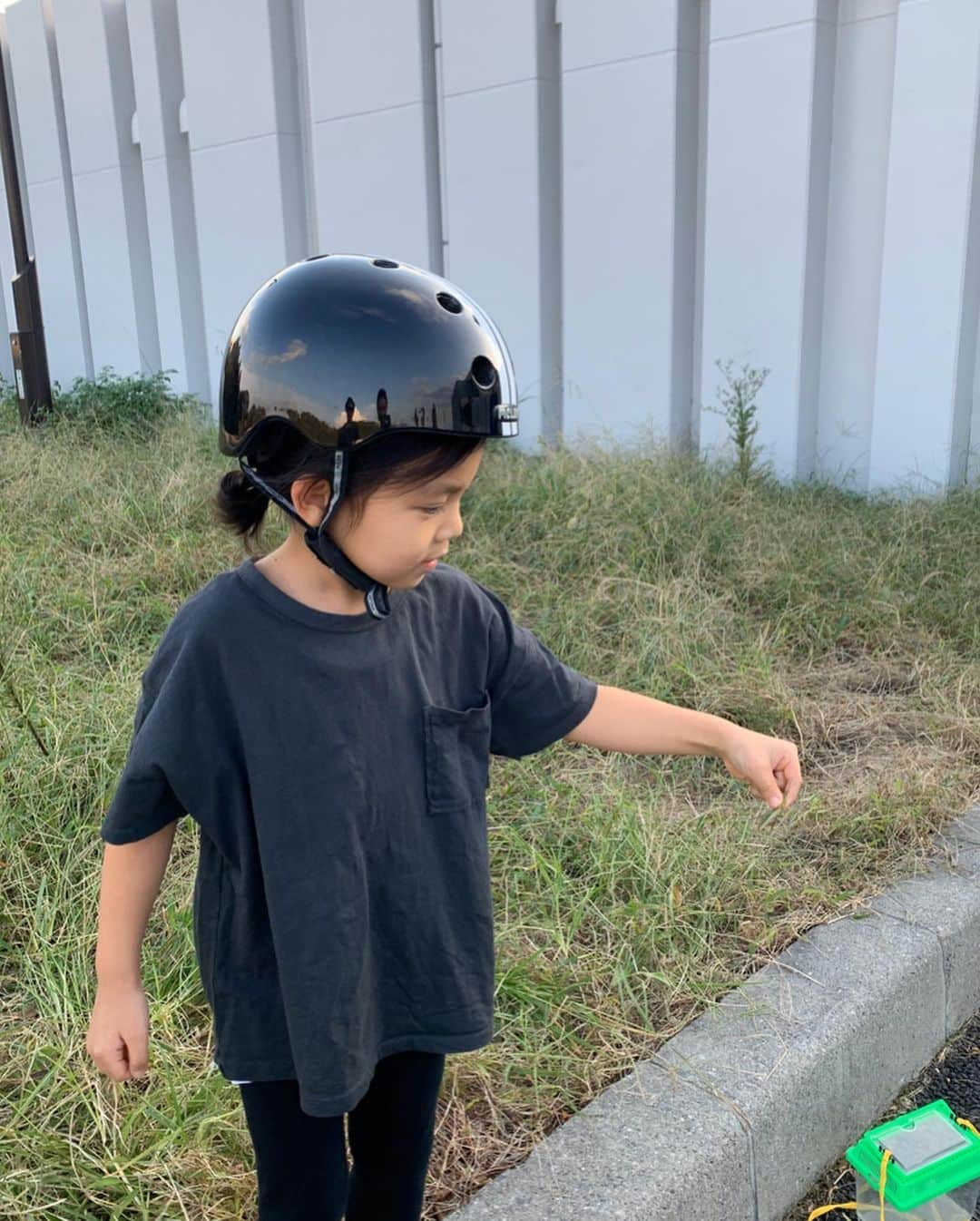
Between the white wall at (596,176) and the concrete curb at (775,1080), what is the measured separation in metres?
4.30

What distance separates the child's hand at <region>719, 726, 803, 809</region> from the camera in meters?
1.55

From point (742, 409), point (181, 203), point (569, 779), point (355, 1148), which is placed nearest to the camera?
point (355, 1148)

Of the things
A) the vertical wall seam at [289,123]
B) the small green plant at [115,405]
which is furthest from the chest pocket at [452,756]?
the vertical wall seam at [289,123]

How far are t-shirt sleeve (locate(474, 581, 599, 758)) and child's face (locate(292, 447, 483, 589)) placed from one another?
0.73 feet

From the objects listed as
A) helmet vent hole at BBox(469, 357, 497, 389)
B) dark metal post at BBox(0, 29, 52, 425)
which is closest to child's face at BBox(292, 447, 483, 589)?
helmet vent hole at BBox(469, 357, 497, 389)

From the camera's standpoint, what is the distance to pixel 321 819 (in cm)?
131

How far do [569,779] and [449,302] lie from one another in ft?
6.65

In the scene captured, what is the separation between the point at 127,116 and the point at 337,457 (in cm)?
1100

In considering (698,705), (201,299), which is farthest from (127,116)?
(698,705)

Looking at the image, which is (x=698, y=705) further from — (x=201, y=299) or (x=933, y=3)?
(x=201, y=299)

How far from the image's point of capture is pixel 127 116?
10.8m

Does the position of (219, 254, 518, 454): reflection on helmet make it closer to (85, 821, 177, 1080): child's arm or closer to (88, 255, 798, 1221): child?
(88, 255, 798, 1221): child

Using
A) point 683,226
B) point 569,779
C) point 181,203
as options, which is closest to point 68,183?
point 181,203

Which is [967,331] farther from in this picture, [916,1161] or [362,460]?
[362,460]
